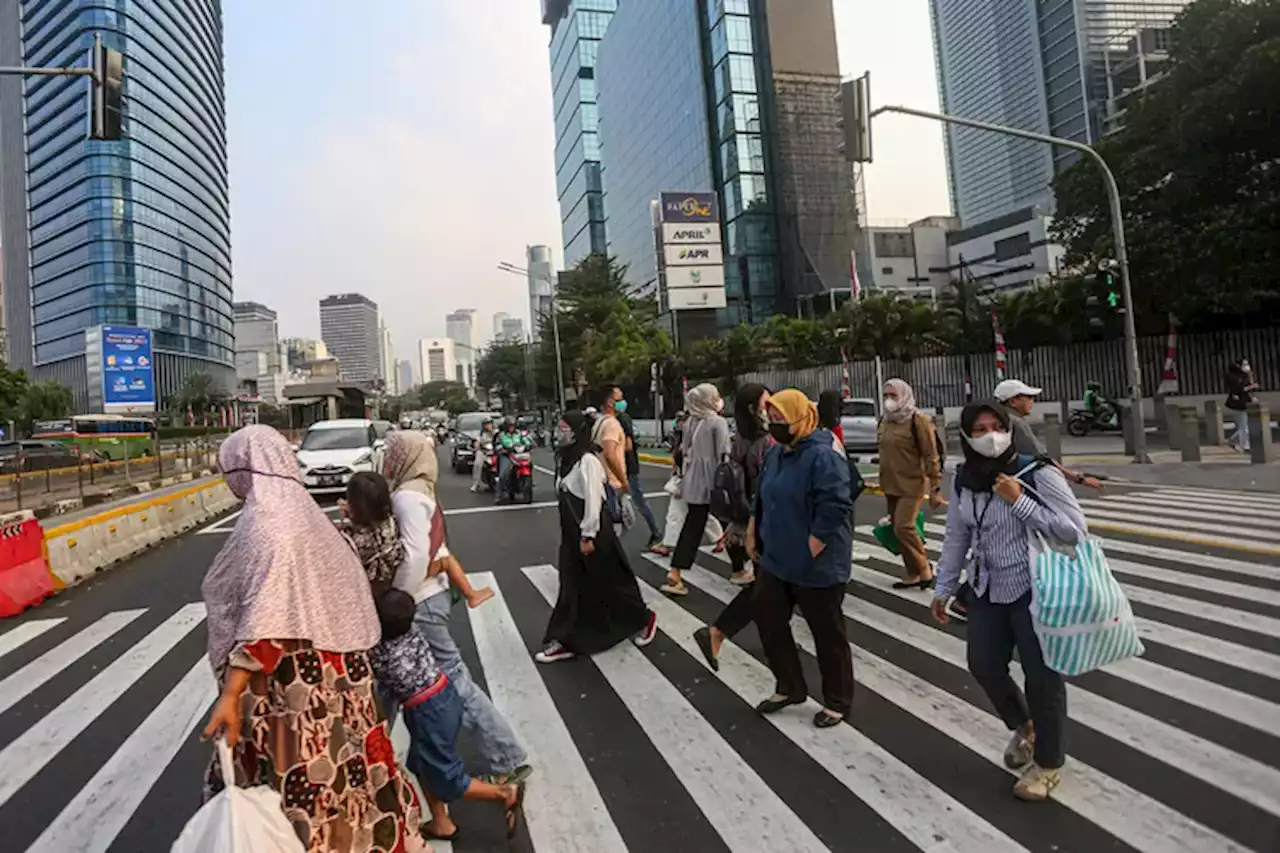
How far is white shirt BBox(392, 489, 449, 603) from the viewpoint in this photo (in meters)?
3.12

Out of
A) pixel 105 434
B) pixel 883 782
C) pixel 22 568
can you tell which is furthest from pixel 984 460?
pixel 105 434

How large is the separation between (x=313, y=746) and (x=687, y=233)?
29.7 meters

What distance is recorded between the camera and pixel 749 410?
5488 mm

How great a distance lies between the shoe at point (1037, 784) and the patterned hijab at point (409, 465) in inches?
106

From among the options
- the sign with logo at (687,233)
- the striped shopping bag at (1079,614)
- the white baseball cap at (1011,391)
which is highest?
the sign with logo at (687,233)

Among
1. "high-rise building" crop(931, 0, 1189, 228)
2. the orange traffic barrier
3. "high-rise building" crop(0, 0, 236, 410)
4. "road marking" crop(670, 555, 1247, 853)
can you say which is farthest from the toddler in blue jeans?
"high-rise building" crop(0, 0, 236, 410)

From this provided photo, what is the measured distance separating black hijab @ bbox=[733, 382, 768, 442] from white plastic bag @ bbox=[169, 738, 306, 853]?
3755 millimetres

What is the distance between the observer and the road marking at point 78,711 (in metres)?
4.08

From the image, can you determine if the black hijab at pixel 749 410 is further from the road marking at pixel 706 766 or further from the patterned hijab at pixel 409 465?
the patterned hijab at pixel 409 465

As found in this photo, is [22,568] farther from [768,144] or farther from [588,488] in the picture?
[768,144]

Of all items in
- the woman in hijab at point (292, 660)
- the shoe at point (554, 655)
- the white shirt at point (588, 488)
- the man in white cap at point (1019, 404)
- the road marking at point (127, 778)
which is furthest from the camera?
the shoe at point (554, 655)

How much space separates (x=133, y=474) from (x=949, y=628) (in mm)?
25651

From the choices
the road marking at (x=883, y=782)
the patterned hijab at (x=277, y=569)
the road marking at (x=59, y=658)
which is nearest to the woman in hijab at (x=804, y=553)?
the road marking at (x=883, y=782)

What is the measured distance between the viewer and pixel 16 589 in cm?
788
